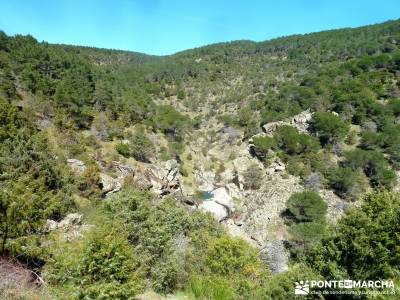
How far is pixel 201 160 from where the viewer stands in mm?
59750

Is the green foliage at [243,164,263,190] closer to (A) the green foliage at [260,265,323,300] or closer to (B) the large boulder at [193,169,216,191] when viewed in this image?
(B) the large boulder at [193,169,216,191]

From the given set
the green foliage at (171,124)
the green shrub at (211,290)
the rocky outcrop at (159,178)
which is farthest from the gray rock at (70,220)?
the green foliage at (171,124)

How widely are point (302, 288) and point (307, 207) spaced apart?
30962 millimetres

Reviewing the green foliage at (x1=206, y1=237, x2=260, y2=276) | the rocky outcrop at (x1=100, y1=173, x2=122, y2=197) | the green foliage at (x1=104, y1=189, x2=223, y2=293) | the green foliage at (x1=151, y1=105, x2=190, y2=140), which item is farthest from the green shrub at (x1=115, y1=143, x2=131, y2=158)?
the green foliage at (x1=206, y1=237, x2=260, y2=276)

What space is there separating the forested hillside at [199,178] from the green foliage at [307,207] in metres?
0.17

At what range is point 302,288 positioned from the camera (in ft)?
30.6

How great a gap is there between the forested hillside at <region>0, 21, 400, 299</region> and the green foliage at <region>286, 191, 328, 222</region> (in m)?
0.17

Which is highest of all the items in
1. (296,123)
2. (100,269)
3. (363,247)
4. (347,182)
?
(296,123)

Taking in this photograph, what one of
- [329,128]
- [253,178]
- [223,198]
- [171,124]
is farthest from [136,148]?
[329,128]

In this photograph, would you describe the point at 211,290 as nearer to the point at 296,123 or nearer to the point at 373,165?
the point at 373,165

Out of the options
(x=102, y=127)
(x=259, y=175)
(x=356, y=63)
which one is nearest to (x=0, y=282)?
(x=102, y=127)

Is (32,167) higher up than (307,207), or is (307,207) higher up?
(32,167)

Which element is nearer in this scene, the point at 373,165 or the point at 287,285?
the point at 287,285

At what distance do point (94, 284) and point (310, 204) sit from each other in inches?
1342
